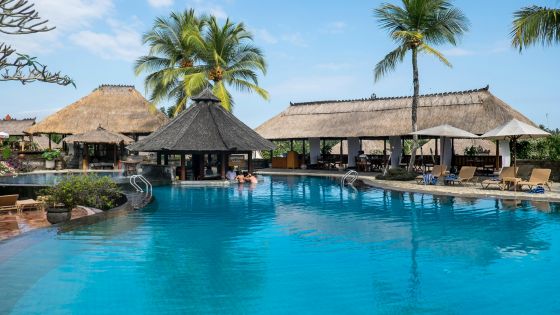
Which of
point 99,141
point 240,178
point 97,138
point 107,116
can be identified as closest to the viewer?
point 240,178

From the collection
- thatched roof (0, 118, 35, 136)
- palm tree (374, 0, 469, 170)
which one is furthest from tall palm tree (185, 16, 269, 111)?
thatched roof (0, 118, 35, 136)

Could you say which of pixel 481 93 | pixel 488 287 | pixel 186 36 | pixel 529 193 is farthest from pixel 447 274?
pixel 186 36

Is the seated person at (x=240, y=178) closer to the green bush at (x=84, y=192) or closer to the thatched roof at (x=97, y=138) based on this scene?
the green bush at (x=84, y=192)

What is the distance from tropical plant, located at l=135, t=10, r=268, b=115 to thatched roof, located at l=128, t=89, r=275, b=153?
13.4 ft

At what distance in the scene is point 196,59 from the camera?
1196 inches

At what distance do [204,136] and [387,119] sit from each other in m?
11.2

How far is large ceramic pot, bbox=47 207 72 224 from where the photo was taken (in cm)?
1009

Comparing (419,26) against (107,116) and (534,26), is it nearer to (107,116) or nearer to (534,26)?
(534,26)

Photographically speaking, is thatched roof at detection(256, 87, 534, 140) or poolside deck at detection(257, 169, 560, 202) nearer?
poolside deck at detection(257, 169, 560, 202)

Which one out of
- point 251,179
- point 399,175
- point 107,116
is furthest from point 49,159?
point 399,175

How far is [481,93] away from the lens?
992 inches

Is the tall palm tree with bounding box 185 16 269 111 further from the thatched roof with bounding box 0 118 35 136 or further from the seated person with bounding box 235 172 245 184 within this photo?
the thatched roof with bounding box 0 118 35 136

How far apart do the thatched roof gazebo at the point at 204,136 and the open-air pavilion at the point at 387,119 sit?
20.1ft

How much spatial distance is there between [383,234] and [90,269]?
560 centimetres
